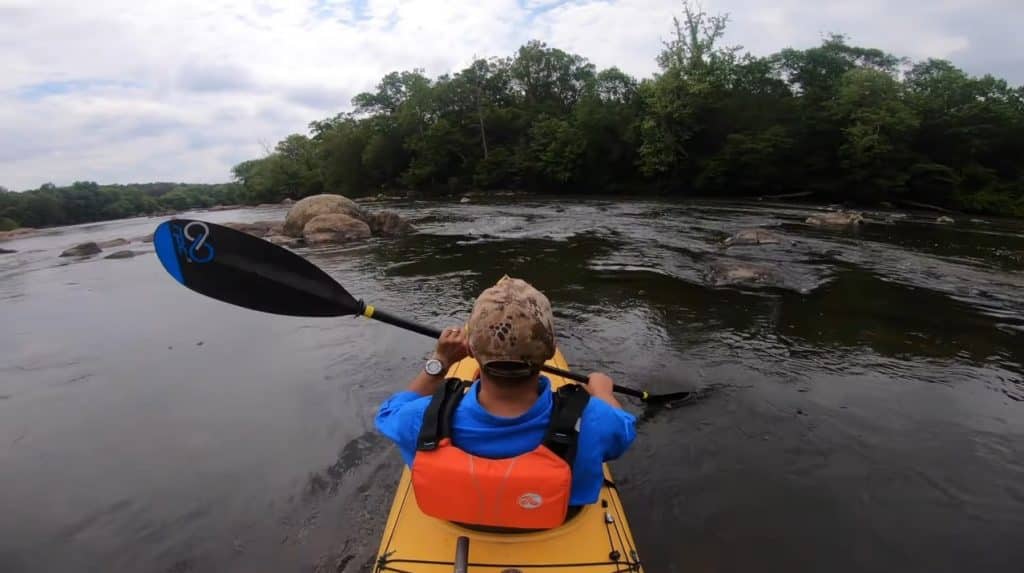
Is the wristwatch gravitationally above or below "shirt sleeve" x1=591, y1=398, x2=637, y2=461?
above

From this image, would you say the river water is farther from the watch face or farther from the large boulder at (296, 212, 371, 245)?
the large boulder at (296, 212, 371, 245)

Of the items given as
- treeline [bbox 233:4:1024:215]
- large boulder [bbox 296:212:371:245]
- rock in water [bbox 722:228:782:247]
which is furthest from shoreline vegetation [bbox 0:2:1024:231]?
large boulder [bbox 296:212:371:245]

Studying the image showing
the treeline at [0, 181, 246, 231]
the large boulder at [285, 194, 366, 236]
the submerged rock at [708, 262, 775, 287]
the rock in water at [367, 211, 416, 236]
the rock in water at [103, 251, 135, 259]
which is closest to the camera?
the submerged rock at [708, 262, 775, 287]

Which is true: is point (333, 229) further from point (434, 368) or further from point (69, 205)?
point (69, 205)

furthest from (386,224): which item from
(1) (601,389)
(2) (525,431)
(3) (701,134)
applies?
(3) (701,134)

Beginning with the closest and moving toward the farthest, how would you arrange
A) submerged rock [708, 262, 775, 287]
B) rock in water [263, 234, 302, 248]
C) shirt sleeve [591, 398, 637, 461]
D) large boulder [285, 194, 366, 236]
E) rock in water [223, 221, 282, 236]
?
shirt sleeve [591, 398, 637, 461] < submerged rock [708, 262, 775, 287] < rock in water [263, 234, 302, 248] < large boulder [285, 194, 366, 236] < rock in water [223, 221, 282, 236]

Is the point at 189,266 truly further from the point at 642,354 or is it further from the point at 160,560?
the point at 642,354

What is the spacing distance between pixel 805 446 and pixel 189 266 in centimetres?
402

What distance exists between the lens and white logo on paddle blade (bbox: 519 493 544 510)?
153 cm

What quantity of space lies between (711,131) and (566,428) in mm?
31242

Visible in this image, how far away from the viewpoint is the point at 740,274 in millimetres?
7406

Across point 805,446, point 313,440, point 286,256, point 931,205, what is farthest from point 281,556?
point 931,205

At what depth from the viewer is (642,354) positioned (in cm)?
507

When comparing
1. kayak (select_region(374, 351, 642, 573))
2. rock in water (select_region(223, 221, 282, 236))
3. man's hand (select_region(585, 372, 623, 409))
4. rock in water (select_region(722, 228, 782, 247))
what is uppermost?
rock in water (select_region(223, 221, 282, 236))
